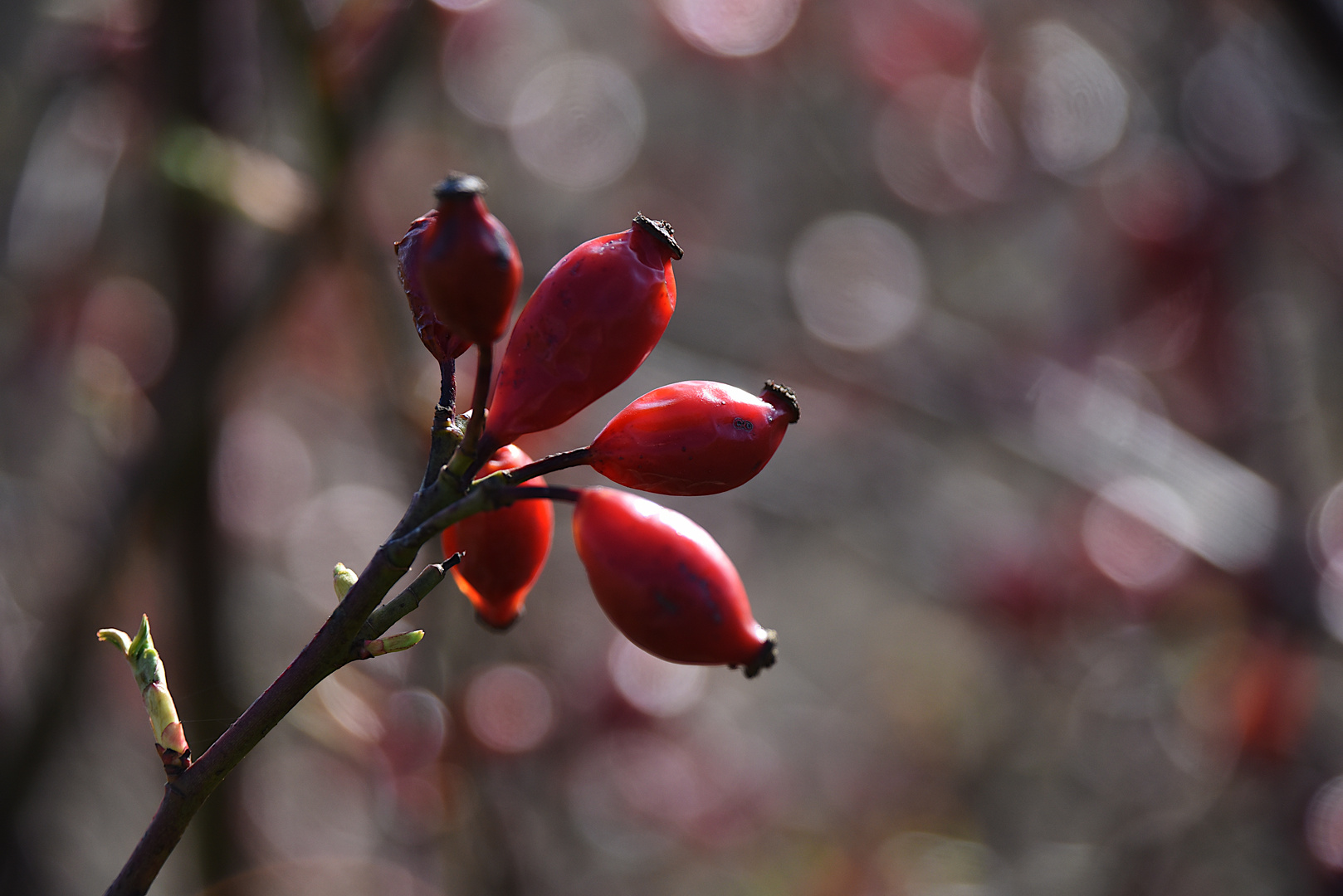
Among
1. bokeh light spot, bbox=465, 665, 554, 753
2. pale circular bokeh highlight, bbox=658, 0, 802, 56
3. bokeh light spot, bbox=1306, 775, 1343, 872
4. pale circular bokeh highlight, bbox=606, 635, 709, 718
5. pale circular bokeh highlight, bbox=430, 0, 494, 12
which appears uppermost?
pale circular bokeh highlight, bbox=658, 0, 802, 56

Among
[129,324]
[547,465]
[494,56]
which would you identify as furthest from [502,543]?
[494,56]

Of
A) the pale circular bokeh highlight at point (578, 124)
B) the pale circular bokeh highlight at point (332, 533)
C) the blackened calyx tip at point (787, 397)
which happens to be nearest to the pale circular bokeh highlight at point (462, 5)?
the pale circular bokeh highlight at point (578, 124)

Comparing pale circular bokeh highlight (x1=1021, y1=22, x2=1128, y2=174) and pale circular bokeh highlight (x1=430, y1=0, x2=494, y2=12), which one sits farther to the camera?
pale circular bokeh highlight (x1=1021, y1=22, x2=1128, y2=174)

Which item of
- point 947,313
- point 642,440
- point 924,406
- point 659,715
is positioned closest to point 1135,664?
point 924,406

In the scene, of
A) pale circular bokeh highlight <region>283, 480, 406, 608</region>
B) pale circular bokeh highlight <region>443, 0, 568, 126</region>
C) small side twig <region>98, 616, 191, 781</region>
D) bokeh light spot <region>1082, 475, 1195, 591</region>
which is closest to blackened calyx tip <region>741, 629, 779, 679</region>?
small side twig <region>98, 616, 191, 781</region>

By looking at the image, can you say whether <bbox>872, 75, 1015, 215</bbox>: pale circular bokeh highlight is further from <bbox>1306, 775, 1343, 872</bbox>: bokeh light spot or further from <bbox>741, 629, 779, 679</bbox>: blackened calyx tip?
<bbox>741, 629, 779, 679</bbox>: blackened calyx tip

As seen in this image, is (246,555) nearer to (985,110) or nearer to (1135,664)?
(1135,664)
